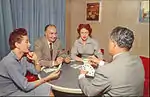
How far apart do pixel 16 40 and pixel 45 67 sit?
1.95 feet

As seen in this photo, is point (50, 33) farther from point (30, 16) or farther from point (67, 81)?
point (67, 81)

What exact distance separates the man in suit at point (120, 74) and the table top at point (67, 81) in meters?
0.14

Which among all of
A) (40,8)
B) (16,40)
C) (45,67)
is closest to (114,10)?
(40,8)

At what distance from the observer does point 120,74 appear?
1.30 m

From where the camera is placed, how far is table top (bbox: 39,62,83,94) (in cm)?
154

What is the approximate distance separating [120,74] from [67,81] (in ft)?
1.93

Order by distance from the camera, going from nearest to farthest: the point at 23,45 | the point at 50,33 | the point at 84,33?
the point at 23,45 < the point at 50,33 < the point at 84,33

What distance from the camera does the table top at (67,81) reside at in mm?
1536

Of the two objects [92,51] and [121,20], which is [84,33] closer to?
[92,51]

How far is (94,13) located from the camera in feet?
11.7

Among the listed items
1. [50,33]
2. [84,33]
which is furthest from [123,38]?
[84,33]

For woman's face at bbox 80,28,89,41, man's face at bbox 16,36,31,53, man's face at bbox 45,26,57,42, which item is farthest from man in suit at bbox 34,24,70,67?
man's face at bbox 16,36,31,53

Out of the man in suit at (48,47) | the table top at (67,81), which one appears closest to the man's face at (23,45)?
the table top at (67,81)

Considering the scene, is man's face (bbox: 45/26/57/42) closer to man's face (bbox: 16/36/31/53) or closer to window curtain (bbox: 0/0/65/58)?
window curtain (bbox: 0/0/65/58)
